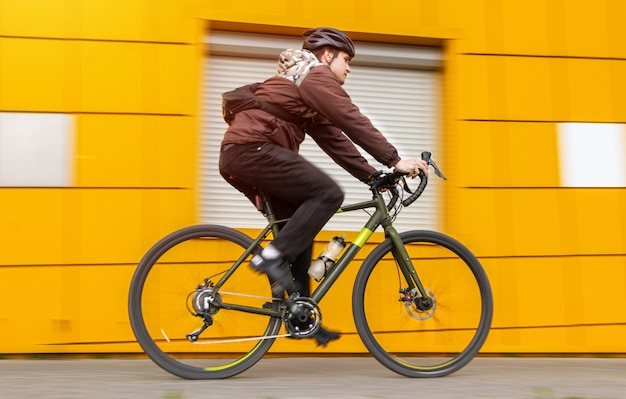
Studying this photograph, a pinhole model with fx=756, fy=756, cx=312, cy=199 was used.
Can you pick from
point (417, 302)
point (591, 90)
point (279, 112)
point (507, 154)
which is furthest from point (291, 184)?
point (591, 90)

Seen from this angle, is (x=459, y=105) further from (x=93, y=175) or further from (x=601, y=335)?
(x=93, y=175)

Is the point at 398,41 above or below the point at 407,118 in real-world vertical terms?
above

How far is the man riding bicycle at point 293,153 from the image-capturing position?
3.87 meters

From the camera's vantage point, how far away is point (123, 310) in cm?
492

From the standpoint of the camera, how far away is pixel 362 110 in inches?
217

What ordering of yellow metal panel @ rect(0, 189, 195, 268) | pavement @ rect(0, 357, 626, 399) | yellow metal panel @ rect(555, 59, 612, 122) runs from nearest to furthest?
pavement @ rect(0, 357, 626, 399), yellow metal panel @ rect(0, 189, 195, 268), yellow metal panel @ rect(555, 59, 612, 122)

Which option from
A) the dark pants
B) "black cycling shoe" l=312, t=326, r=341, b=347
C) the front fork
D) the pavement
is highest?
the dark pants

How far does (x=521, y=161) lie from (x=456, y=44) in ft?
3.17

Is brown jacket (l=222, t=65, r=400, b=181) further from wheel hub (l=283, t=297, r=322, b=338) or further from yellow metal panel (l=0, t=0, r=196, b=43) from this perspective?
yellow metal panel (l=0, t=0, r=196, b=43)

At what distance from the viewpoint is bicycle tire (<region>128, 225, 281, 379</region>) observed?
395 cm

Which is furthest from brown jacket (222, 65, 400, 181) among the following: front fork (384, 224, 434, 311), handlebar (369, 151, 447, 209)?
front fork (384, 224, 434, 311)

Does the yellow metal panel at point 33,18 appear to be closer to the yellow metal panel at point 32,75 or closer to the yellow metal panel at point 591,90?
the yellow metal panel at point 32,75

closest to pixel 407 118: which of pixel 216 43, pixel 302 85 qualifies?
pixel 216 43

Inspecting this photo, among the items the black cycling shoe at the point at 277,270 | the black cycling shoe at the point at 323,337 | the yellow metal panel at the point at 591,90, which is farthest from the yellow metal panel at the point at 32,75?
the yellow metal panel at the point at 591,90
